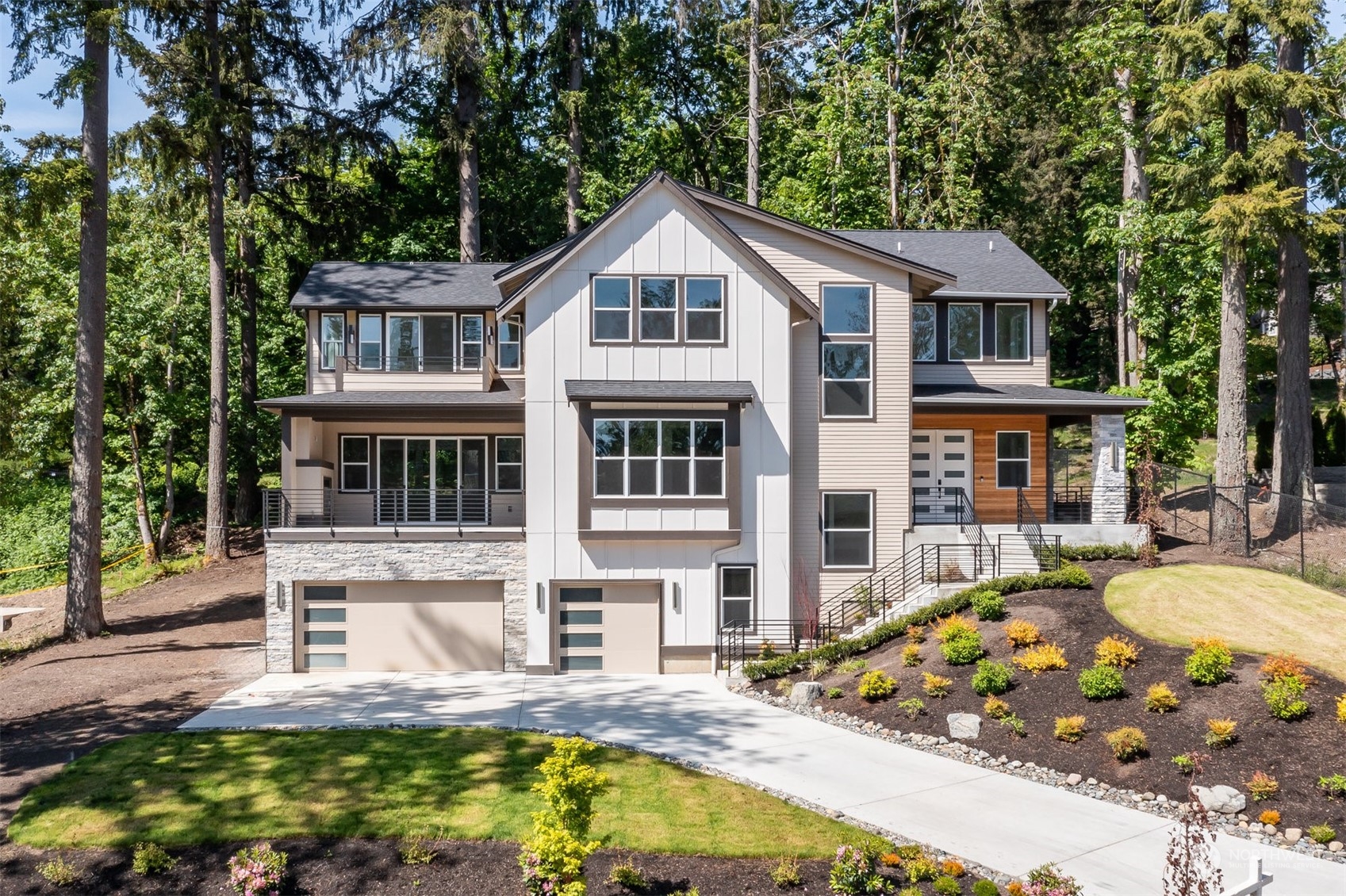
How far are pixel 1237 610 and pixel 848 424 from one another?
780cm

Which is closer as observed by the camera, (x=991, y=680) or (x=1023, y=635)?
(x=991, y=680)

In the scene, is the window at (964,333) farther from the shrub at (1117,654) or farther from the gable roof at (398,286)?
the gable roof at (398,286)

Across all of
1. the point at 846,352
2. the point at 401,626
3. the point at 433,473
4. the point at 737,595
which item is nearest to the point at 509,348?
the point at 433,473

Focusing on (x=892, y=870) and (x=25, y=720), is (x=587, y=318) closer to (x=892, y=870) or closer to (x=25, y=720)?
(x=25, y=720)

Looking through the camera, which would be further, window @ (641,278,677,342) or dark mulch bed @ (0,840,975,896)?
window @ (641,278,677,342)

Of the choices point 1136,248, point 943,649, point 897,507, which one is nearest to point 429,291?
point 897,507

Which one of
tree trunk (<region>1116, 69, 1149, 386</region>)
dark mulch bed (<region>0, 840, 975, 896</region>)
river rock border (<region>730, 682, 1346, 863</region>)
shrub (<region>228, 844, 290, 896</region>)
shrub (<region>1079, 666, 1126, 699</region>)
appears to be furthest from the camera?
tree trunk (<region>1116, 69, 1149, 386</region>)

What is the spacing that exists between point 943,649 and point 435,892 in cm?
969

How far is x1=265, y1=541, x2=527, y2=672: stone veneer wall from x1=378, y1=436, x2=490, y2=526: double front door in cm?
303

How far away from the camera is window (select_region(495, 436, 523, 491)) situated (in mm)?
23312

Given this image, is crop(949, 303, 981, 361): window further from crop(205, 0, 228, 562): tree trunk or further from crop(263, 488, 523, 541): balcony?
crop(205, 0, 228, 562): tree trunk

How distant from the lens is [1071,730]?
13.3 metres

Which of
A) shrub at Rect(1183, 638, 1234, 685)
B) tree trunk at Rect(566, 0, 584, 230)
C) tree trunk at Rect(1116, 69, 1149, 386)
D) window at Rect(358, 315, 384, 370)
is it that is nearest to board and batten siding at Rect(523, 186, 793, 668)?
window at Rect(358, 315, 384, 370)

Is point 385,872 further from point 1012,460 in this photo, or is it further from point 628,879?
point 1012,460
